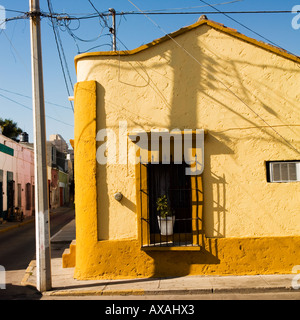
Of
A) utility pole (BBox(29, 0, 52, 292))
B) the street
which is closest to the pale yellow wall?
utility pole (BBox(29, 0, 52, 292))

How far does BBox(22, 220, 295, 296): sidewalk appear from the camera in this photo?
786 cm

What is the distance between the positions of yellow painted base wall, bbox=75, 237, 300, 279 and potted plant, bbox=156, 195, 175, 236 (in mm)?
433

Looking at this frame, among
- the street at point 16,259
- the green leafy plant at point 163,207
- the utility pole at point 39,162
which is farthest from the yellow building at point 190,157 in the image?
the street at point 16,259

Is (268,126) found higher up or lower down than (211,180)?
higher up

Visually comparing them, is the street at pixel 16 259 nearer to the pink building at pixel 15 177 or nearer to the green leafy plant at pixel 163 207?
the green leafy plant at pixel 163 207

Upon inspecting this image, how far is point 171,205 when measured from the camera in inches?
364

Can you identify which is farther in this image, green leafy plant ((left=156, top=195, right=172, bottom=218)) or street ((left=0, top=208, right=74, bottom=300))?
green leafy plant ((left=156, top=195, right=172, bottom=218))

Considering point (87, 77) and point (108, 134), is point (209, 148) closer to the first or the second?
point (108, 134)

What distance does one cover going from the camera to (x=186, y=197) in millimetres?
9375

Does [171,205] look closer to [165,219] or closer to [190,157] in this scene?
[165,219]

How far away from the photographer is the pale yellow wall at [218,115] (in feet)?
29.7

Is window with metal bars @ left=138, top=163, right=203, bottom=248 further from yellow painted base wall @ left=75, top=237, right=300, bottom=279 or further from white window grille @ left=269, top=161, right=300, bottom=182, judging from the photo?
white window grille @ left=269, top=161, right=300, bottom=182
